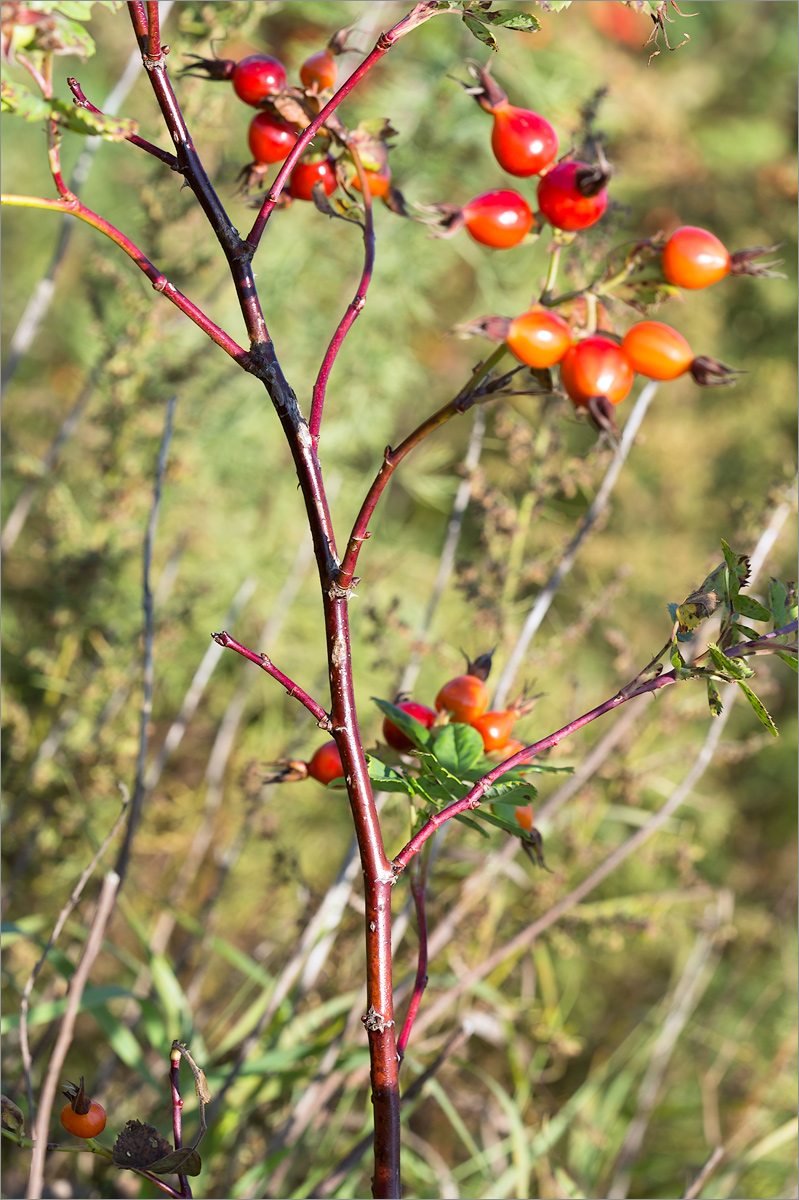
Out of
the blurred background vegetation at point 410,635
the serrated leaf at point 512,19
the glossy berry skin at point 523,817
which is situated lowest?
the blurred background vegetation at point 410,635

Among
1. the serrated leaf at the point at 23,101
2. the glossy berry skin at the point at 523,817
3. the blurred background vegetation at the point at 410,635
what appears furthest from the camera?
the blurred background vegetation at the point at 410,635

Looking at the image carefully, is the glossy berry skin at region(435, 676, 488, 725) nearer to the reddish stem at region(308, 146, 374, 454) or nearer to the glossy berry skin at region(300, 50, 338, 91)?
the reddish stem at region(308, 146, 374, 454)

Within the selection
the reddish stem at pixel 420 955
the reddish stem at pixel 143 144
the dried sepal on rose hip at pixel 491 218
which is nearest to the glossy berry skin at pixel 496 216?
the dried sepal on rose hip at pixel 491 218

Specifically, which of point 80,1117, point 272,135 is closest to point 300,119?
point 272,135

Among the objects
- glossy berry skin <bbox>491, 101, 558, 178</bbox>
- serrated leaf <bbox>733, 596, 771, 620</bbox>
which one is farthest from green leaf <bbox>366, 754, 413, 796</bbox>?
glossy berry skin <bbox>491, 101, 558, 178</bbox>

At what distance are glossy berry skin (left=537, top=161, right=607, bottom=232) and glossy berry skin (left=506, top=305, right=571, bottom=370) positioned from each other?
0.05 metres

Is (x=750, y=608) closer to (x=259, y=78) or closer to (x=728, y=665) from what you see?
(x=728, y=665)

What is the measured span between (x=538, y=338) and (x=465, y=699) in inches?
5.1

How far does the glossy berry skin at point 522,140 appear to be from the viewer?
33 centimetres

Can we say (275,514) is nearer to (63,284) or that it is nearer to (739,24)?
(63,284)

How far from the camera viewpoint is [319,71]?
0.33 meters

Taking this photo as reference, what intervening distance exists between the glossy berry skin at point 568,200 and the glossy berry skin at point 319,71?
9cm

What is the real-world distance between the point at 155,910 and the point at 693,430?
1245 millimetres

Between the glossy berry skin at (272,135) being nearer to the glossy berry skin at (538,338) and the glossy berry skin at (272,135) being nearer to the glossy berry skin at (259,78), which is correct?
the glossy berry skin at (259,78)
